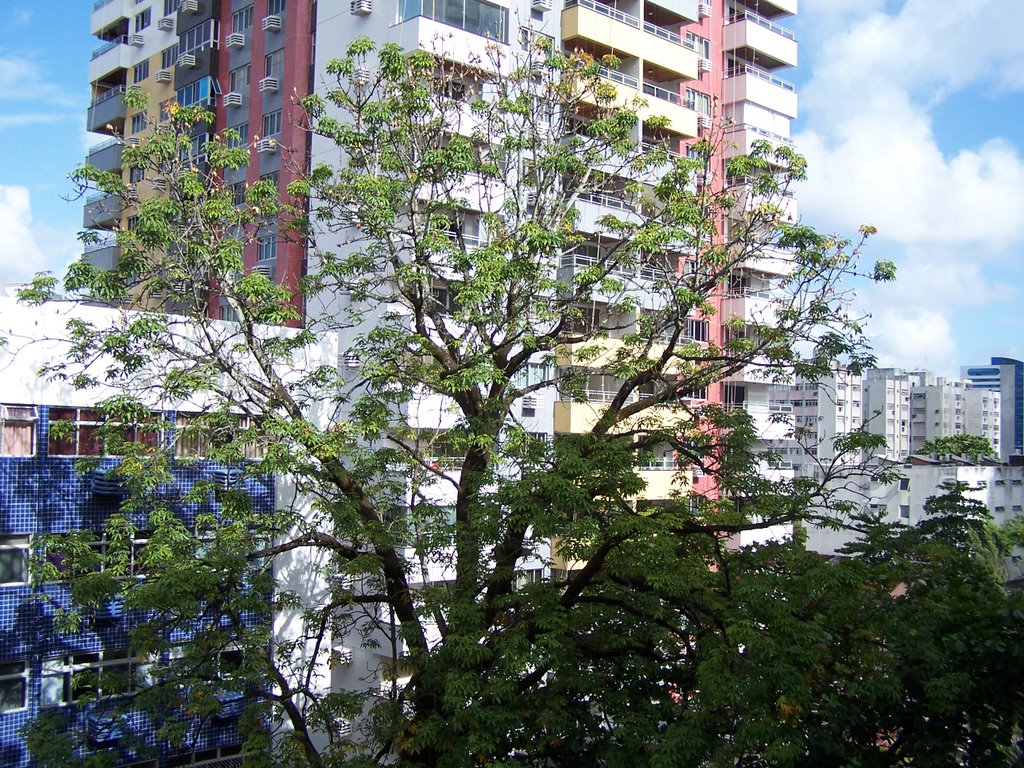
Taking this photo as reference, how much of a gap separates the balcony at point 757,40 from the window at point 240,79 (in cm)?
1274

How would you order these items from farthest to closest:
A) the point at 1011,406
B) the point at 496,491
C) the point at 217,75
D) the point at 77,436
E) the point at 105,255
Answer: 1. the point at 1011,406
2. the point at 105,255
3. the point at 217,75
4. the point at 77,436
5. the point at 496,491

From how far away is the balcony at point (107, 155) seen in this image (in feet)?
91.2

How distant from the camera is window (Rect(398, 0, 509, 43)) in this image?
62.5ft

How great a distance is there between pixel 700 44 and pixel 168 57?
14.8m

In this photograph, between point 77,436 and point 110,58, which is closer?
point 77,436

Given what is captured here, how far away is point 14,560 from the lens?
42.5 ft

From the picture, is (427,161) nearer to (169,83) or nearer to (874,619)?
(874,619)

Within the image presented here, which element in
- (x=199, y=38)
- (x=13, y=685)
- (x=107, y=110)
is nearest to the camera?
(x=13, y=685)

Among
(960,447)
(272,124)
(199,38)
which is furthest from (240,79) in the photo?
(960,447)

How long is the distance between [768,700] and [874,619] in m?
1.60

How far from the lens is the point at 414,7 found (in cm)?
1906

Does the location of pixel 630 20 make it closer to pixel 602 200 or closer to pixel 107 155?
pixel 602 200

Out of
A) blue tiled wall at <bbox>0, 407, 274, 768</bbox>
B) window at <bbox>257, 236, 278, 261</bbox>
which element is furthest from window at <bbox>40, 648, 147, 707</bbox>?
window at <bbox>257, 236, 278, 261</bbox>

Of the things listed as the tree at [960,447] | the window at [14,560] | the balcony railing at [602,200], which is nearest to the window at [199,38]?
the balcony railing at [602,200]
